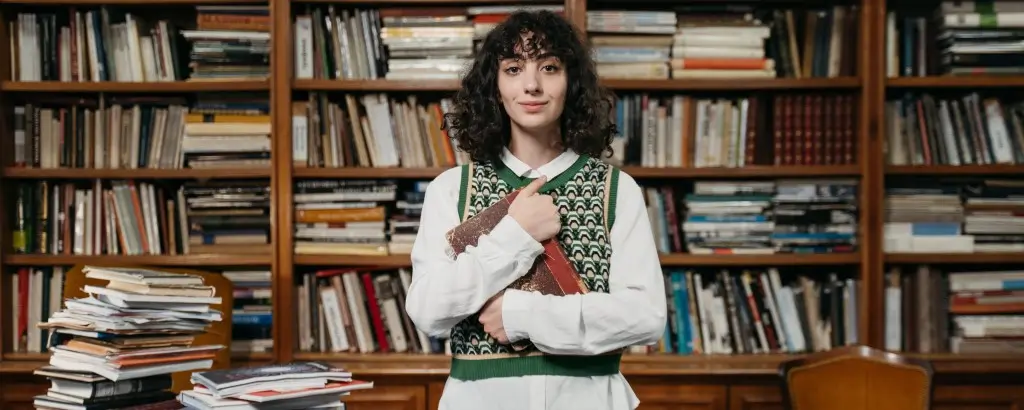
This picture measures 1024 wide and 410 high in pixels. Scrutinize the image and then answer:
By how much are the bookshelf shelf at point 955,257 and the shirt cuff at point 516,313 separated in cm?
187

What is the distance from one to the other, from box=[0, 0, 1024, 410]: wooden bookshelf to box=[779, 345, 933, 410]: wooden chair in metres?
0.43

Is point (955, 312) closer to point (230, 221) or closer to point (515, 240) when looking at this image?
point (515, 240)

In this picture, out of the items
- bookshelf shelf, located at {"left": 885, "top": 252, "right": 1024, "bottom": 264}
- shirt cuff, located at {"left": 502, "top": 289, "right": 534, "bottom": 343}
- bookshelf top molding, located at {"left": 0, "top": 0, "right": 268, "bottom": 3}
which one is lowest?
bookshelf shelf, located at {"left": 885, "top": 252, "right": 1024, "bottom": 264}

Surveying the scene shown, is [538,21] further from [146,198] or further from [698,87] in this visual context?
[146,198]

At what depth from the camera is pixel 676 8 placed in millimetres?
2900

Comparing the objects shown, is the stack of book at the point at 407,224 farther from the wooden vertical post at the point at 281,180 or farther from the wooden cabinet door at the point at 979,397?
the wooden cabinet door at the point at 979,397

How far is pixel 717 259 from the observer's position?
285 cm

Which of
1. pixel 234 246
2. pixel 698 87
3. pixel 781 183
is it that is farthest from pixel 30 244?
pixel 781 183

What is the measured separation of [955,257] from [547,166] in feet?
6.14

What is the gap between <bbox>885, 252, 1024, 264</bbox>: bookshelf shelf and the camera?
2.84m

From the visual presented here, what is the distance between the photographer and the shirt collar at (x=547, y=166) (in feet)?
4.91

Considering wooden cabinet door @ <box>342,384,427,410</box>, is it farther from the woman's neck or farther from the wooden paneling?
the woman's neck

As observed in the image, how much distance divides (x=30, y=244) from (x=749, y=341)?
220 centimetres

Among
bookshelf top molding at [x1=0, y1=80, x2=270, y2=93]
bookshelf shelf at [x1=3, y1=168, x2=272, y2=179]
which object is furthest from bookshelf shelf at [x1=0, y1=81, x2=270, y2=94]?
bookshelf shelf at [x1=3, y1=168, x2=272, y2=179]
